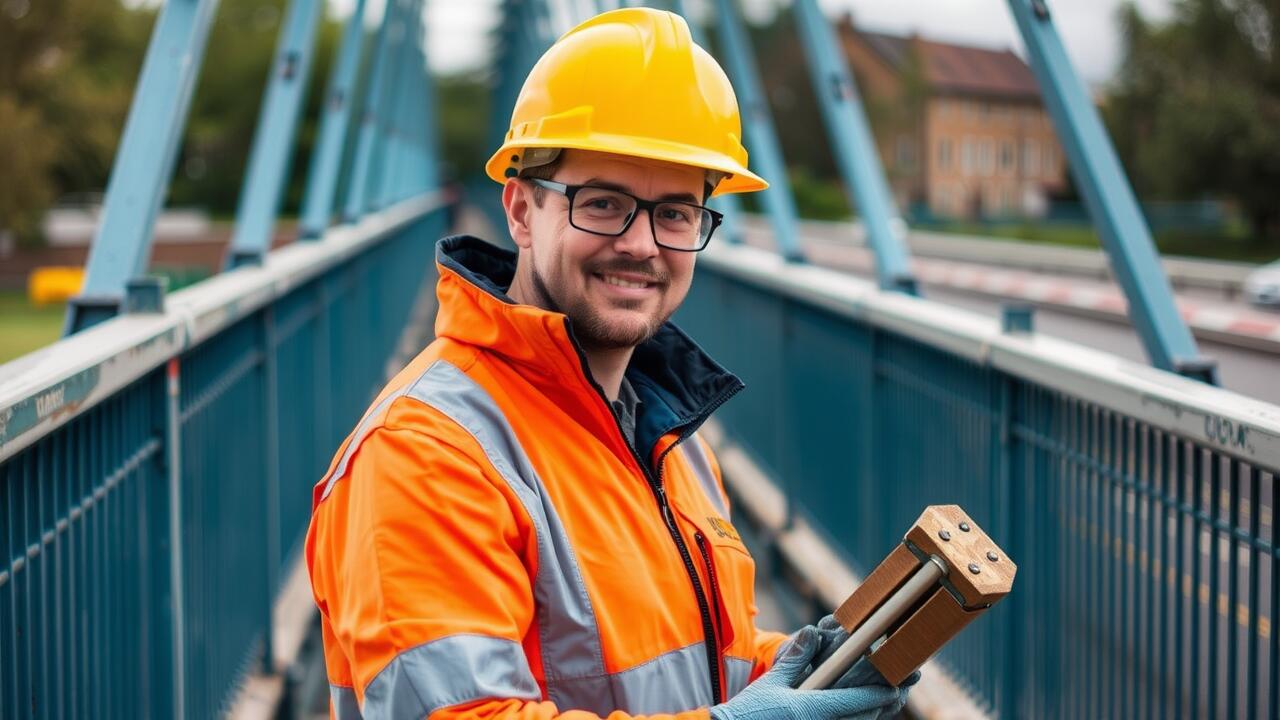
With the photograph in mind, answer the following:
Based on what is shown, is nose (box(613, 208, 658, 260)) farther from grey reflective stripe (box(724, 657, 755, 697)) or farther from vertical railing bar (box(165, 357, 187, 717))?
vertical railing bar (box(165, 357, 187, 717))

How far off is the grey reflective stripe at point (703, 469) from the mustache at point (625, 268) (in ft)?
1.25

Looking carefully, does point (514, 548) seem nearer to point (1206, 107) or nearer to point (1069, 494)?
point (1069, 494)

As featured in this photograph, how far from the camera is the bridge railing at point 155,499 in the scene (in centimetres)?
221

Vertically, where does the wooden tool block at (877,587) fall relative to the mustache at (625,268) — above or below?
below

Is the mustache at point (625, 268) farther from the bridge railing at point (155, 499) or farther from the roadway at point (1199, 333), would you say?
the roadway at point (1199, 333)

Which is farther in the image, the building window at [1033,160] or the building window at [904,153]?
the building window at [904,153]

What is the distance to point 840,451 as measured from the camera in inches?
222

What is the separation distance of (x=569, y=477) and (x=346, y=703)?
1.31 ft

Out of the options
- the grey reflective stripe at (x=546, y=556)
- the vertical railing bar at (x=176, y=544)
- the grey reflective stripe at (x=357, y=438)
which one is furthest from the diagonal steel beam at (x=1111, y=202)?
the vertical railing bar at (x=176, y=544)

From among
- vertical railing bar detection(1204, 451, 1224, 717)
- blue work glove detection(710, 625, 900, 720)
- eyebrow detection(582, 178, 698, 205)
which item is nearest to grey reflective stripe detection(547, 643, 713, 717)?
blue work glove detection(710, 625, 900, 720)

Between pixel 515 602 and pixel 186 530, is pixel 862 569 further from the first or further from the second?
pixel 515 602

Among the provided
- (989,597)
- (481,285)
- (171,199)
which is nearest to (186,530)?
(481,285)

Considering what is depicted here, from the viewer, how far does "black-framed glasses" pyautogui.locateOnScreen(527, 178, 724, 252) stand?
188 centimetres

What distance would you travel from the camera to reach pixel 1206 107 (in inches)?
740
